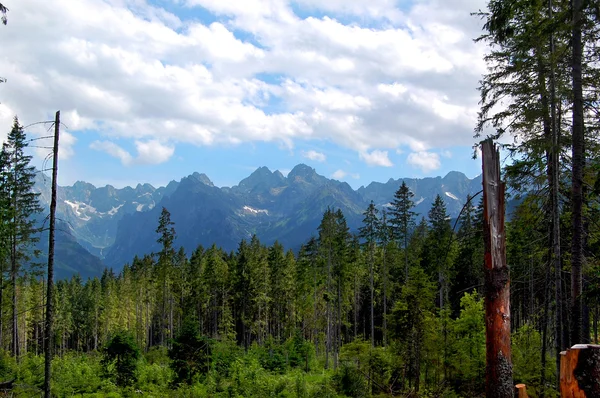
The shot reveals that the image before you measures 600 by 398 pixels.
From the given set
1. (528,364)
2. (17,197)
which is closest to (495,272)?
(528,364)

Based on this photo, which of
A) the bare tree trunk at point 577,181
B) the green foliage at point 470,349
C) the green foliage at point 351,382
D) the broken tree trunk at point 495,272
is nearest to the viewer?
the broken tree trunk at point 495,272

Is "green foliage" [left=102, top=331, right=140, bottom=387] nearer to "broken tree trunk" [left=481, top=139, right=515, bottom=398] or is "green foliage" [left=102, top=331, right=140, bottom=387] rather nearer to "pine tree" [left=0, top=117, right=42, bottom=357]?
"pine tree" [left=0, top=117, right=42, bottom=357]

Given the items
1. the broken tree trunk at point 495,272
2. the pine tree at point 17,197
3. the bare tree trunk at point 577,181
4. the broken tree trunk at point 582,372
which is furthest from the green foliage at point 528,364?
the pine tree at point 17,197

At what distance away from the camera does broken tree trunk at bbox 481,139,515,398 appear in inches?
208

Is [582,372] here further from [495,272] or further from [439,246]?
[439,246]

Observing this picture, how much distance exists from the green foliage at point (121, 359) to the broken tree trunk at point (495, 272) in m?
24.0

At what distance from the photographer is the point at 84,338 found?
77312 millimetres

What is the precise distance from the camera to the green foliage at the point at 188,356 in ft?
76.3

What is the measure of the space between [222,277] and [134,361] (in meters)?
28.5

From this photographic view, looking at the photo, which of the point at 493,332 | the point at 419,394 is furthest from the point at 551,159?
the point at 419,394

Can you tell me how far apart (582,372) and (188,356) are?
22506mm

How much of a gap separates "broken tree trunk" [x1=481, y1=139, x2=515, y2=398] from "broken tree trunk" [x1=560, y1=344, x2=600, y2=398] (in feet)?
2.76

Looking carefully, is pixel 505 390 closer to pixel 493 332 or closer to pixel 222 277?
pixel 493 332

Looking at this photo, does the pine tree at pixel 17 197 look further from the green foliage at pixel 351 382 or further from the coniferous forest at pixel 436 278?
the green foliage at pixel 351 382
